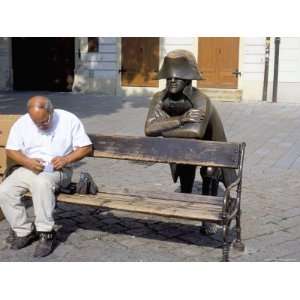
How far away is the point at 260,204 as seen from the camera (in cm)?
556

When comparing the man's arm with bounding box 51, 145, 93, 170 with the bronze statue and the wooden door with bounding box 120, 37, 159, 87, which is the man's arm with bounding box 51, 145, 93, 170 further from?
the wooden door with bounding box 120, 37, 159, 87

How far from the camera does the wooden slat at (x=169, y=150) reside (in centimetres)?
426

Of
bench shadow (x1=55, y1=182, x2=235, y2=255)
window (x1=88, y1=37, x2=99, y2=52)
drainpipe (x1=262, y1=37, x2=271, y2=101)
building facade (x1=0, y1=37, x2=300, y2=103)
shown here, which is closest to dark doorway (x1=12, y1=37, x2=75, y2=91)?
building facade (x1=0, y1=37, x2=300, y2=103)

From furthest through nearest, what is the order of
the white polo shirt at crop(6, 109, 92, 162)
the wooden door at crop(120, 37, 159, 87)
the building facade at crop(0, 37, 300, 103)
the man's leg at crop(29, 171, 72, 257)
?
the wooden door at crop(120, 37, 159, 87) → the building facade at crop(0, 37, 300, 103) → the white polo shirt at crop(6, 109, 92, 162) → the man's leg at crop(29, 171, 72, 257)

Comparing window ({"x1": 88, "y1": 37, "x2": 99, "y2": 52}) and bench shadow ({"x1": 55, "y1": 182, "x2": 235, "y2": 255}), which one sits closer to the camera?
bench shadow ({"x1": 55, "y1": 182, "x2": 235, "y2": 255})

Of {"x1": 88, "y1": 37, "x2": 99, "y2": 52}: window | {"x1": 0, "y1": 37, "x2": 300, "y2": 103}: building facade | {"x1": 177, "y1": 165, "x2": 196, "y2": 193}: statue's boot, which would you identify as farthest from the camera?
A: {"x1": 88, "y1": 37, "x2": 99, "y2": 52}: window

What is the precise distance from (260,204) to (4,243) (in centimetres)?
262

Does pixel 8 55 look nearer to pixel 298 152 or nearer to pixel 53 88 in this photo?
pixel 53 88

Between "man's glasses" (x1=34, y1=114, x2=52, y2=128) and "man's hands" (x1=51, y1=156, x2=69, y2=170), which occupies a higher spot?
"man's glasses" (x1=34, y1=114, x2=52, y2=128)

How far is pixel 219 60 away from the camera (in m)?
14.4

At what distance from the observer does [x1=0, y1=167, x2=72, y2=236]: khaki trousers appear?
4141mm

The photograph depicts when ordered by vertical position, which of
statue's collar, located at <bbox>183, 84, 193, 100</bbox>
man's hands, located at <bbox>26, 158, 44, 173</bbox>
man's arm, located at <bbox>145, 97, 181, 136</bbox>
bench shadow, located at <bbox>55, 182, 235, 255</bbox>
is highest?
statue's collar, located at <bbox>183, 84, 193, 100</bbox>

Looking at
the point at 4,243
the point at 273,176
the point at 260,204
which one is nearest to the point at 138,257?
the point at 4,243

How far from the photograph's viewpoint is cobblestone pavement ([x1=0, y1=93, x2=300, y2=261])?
167 inches
